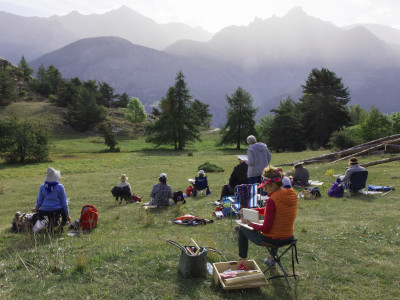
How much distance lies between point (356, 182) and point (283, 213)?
8741 mm

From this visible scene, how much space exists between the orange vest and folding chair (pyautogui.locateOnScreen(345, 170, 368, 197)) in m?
8.33

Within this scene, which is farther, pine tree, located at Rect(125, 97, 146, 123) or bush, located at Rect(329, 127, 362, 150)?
pine tree, located at Rect(125, 97, 146, 123)

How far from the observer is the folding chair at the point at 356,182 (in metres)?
12.1

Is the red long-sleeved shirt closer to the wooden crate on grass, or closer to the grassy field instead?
the wooden crate on grass

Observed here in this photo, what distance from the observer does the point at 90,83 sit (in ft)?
324

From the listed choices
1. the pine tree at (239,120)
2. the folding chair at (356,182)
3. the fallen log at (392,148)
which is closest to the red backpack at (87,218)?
the folding chair at (356,182)

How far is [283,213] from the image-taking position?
525 cm

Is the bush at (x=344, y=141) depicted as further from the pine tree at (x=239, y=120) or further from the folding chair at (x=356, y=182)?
the folding chair at (x=356, y=182)

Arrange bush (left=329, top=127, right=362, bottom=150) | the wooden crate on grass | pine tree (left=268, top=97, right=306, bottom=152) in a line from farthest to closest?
pine tree (left=268, top=97, right=306, bottom=152) < bush (left=329, top=127, right=362, bottom=150) < the wooden crate on grass

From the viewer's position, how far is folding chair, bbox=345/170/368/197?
39.9ft

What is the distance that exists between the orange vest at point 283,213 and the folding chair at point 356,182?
27.3 ft

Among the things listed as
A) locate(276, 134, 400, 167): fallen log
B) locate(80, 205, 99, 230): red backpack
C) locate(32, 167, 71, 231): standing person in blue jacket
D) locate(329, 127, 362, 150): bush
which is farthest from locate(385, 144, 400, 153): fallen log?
locate(32, 167, 71, 231): standing person in blue jacket

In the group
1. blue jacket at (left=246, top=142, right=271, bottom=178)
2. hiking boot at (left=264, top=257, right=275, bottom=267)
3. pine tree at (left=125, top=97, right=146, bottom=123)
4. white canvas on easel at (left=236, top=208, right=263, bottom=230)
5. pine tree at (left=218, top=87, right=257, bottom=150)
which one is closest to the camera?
white canvas on easel at (left=236, top=208, right=263, bottom=230)

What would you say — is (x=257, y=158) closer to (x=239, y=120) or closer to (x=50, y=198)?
(x=50, y=198)
